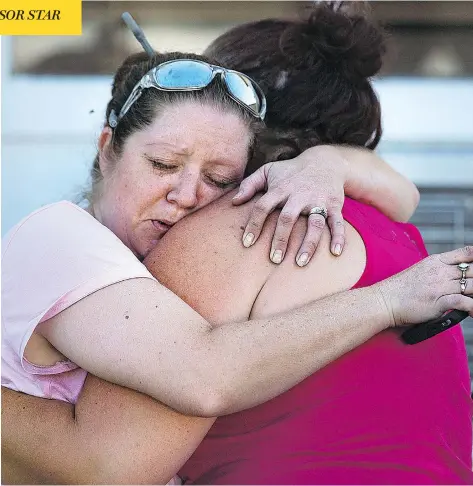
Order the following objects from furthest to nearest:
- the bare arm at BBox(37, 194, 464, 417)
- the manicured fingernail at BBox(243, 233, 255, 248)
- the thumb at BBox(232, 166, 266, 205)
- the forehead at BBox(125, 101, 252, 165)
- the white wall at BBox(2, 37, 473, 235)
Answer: the white wall at BBox(2, 37, 473, 235) → the forehead at BBox(125, 101, 252, 165) → the thumb at BBox(232, 166, 266, 205) → the manicured fingernail at BBox(243, 233, 255, 248) → the bare arm at BBox(37, 194, 464, 417)

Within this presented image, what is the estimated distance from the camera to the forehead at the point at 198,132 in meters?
1.51

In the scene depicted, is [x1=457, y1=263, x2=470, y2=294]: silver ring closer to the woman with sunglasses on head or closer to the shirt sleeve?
the woman with sunglasses on head

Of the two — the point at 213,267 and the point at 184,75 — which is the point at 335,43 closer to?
the point at 184,75

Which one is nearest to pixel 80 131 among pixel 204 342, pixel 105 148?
pixel 105 148

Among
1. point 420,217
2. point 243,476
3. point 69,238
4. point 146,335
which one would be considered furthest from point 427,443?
point 420,217

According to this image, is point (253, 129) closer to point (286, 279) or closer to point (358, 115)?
point (358, 115)

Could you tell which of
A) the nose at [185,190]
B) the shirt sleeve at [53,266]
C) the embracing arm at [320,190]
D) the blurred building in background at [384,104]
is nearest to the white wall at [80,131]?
the blurred building in background at [384,104]

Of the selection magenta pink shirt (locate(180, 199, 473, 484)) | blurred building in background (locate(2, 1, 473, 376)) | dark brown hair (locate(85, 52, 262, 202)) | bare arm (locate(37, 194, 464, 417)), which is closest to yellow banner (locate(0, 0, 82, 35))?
dark brown hair (locate(85, 52, 262, 202))

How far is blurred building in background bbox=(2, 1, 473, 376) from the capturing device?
3162mm

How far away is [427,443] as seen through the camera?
48.9 inches

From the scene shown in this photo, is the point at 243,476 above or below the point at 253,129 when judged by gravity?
below

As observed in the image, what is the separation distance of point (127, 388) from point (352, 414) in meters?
0.31

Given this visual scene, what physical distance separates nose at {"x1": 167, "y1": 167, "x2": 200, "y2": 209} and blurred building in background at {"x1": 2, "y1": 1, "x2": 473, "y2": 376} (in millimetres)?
1649

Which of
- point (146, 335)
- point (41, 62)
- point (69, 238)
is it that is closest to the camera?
point (146, 335)
